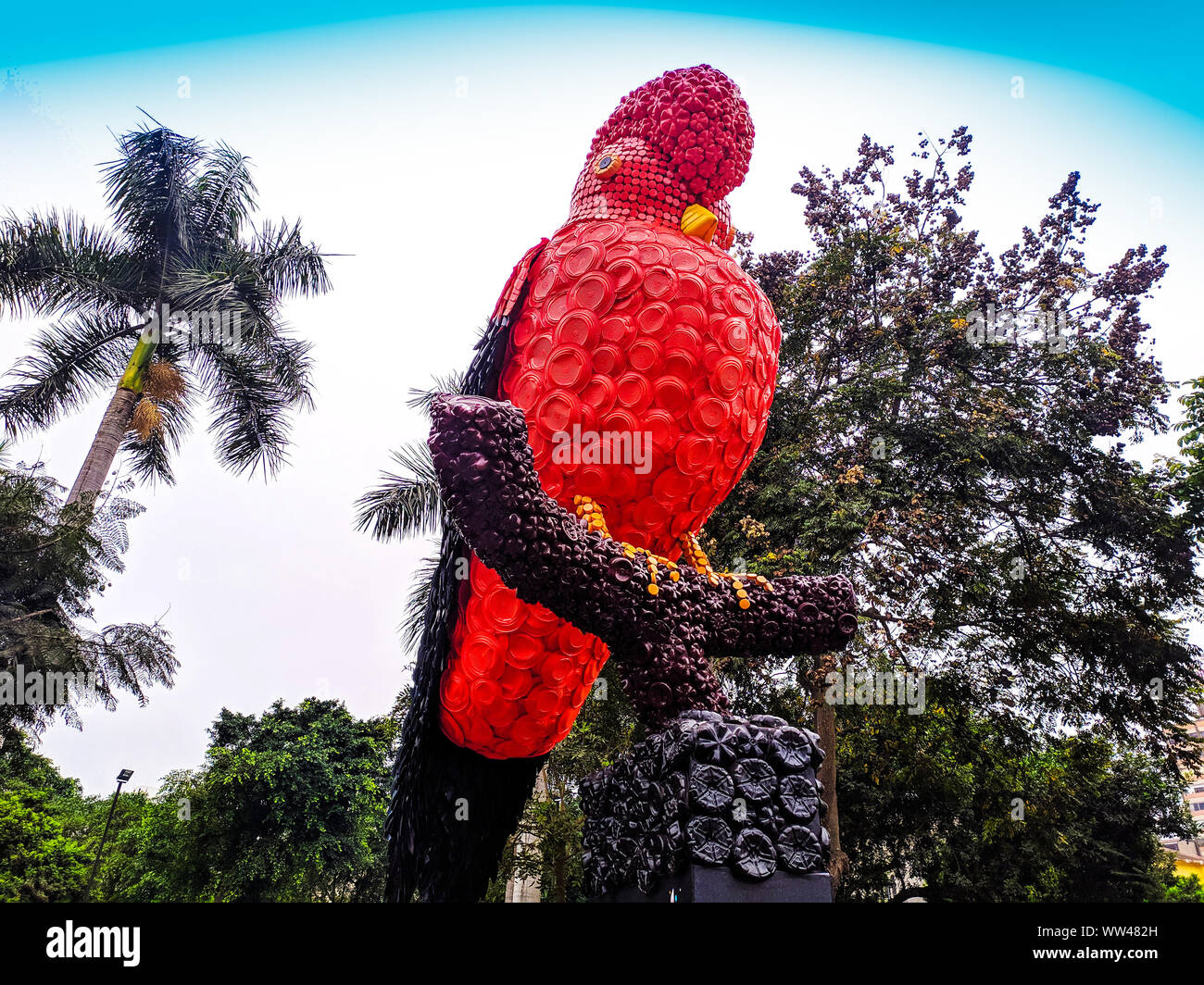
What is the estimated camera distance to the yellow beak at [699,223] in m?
4.80

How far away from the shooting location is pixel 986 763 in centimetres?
1082

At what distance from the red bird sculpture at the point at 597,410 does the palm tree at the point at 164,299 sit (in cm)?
848

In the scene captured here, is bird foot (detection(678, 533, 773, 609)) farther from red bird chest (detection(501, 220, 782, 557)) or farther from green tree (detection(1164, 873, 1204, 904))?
green tree (detection(1164, 873, 1204, 904))

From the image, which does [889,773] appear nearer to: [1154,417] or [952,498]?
[952,498]

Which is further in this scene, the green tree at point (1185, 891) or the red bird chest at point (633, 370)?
the green tree at point (1185, 891)

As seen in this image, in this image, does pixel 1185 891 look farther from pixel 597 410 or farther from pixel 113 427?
pixel 113 427

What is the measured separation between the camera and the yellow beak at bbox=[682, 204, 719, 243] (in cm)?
480

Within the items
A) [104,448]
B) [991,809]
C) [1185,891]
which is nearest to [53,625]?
[104,448]

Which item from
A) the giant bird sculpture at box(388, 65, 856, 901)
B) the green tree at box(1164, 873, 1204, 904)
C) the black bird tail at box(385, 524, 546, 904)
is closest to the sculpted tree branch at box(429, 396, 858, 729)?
the giant bird sculpture at box(388, 65, 856, 901)

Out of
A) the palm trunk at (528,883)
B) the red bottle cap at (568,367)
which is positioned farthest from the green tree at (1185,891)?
the red bottle cap at (568,367)

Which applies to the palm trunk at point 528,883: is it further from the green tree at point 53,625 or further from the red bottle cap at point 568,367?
the red bottle cap at point 568,367

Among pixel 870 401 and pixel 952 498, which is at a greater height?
pixel 870 401
